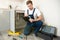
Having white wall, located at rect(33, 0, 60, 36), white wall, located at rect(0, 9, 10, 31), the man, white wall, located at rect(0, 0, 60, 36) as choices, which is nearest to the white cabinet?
white wall, located at rect(0, 9, 10, 31)

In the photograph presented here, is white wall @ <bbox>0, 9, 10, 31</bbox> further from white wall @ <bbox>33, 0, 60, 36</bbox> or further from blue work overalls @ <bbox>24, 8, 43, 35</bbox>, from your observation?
white wall @ <bbox>33, 0, 60, 36</bbox>

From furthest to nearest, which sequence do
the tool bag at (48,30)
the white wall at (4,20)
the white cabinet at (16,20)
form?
1. the white wall at (4,20)
2. the white cabinet at (16,20)
3. the tool bag at (48,30)

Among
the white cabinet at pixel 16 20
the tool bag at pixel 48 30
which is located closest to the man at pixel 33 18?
the tool bag at pixel 48 30

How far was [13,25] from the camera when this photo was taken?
3533 mm

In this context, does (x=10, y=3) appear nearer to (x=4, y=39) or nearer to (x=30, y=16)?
(x=30, y=16)

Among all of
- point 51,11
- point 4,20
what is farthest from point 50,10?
point 4,20

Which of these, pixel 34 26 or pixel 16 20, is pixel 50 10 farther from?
pixel 16 20

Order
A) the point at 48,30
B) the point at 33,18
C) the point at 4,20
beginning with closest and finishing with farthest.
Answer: the point at 48,30 → the point at 33,18 → the point at 4,20

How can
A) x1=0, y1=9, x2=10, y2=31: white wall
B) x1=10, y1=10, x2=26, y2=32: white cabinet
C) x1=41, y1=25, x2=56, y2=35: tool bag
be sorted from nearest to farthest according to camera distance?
x1=41, y1=25, x2=56, y2=35: tool bag → x1=10, y1=10, x2=26, y2=32: white cabinet → x1=0, y1=9, x2=10, y2=31: white wall

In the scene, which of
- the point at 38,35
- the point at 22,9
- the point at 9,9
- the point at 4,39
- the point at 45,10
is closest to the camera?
the point at 4,39

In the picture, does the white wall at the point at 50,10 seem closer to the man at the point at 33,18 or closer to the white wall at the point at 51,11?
the white wall at the point at 51,11

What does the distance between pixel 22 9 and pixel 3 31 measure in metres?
0.94

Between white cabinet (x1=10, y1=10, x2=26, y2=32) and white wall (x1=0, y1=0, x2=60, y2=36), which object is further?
white cabinet (x1=10, y1=10, x2=26, y2=32)

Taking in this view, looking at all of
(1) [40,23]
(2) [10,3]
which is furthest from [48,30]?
(2) [10,3]
